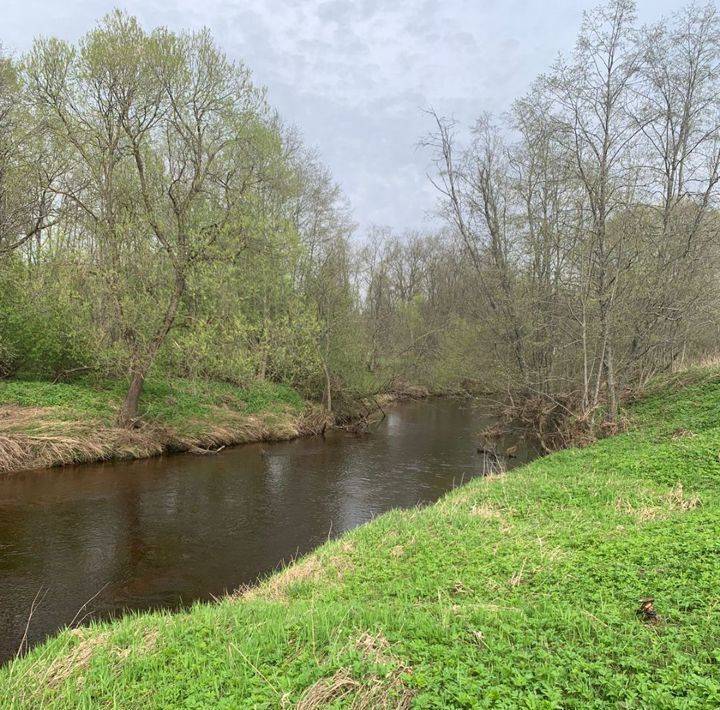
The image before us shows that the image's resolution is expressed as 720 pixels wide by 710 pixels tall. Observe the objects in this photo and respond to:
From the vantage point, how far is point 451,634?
426cm

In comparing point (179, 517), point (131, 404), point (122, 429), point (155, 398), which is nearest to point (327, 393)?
point (155, 398)

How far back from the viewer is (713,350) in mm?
24484

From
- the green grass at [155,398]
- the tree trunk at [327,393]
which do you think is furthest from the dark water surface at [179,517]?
the tree trunk at [327,393]

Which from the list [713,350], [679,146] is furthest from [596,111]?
[713,350]

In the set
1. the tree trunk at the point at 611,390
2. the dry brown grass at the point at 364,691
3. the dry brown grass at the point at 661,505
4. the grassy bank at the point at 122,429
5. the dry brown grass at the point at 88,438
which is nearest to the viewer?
the dry brown grass at the point at 364,691

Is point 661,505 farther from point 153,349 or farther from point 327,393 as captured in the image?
point 327,393

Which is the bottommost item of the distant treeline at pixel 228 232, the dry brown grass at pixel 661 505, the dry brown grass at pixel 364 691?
the dry brown grass at pixel 364 691

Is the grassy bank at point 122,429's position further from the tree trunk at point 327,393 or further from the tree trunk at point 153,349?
the tree trunk at point 327,393

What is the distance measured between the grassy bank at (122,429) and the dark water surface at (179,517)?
0.77 m

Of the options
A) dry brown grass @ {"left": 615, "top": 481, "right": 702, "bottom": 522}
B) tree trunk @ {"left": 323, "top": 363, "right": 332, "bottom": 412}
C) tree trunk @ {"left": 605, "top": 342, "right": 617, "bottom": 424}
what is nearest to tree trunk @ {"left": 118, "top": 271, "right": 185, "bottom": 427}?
tree trunk @ {"left": 323, "top": 363, "right": 332, "bottom": 412}

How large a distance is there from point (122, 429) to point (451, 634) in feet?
53.6

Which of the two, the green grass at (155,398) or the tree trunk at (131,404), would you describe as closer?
the green grass at (155,398)

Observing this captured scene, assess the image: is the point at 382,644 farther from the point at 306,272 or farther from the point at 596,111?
the point at 306,272

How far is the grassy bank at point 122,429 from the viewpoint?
1574 cm
